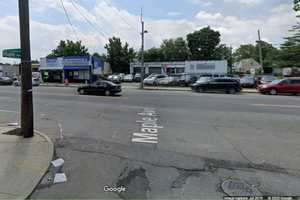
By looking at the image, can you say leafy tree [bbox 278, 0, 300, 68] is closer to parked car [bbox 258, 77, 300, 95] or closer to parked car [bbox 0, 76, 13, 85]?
parked car [bbox 258, 77, 300, 95]

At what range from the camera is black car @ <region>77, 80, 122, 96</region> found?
25.9 metres

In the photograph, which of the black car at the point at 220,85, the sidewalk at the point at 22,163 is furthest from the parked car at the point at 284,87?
the sidewalk at the point at 22,163

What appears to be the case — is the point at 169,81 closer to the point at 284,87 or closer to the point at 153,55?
the point at 284,87

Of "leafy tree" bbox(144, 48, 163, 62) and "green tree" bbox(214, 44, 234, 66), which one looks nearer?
"leafy tree" bbox(144, 48, 163, 62)

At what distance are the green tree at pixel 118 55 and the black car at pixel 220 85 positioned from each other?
44.6m

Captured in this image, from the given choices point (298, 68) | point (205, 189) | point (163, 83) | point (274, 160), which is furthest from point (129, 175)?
point (298, 68)

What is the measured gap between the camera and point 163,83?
42.2 meters

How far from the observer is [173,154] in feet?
23.4

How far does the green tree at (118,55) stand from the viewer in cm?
7244

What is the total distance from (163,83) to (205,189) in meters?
37.4

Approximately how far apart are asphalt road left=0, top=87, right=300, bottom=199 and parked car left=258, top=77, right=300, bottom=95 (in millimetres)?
15623

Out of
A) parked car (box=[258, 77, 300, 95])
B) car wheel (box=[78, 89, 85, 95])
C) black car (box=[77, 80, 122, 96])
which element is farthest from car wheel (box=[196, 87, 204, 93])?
car wheel (box=[78, 89, 85, 95])

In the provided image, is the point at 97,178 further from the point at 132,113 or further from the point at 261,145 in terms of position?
the point at 132,113

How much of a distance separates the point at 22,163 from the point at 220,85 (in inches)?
1012
